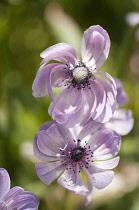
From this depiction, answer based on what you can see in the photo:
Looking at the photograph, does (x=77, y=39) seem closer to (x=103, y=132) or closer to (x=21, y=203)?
(x=103, y=132)

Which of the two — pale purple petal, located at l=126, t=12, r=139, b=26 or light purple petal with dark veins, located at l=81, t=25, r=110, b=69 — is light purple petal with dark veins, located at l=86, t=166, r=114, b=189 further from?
pale purple petal, located at l=126, t=12, r=139, b=26

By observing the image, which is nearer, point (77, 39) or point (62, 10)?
point (77, 39)

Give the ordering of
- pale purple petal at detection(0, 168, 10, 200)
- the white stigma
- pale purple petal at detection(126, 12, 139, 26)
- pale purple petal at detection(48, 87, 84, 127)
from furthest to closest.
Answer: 1. pale purple petal at detection(126, 12, 139, 26)
2. the white stigma
3. pale purple petal at detection(48, 87, 84, 127)
4. pale purple petal at detection(0, 168, 10, 200)

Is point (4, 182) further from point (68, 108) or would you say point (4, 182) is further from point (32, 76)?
point (32, 76)

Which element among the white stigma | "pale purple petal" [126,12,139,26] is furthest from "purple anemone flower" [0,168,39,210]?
"pale purple petal" [126,12,139,26]

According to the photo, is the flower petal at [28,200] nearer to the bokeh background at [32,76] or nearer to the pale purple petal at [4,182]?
the pale purple petal at [4,182]

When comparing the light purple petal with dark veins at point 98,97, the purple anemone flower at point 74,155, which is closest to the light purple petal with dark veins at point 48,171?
the purple anemone flower at point 74,155

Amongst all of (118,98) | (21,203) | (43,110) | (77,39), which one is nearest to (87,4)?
(77,39)
